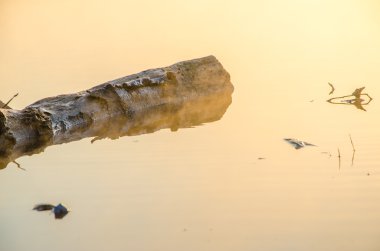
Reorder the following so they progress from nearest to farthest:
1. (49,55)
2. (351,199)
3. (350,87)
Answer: (351,199)
(350,87)
(49,55)

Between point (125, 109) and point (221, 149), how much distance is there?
1.39ft

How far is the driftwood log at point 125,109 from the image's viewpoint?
6.36ft

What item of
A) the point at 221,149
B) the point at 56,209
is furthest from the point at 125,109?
the point at 56,209

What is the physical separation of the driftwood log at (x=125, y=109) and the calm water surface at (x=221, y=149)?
7cm

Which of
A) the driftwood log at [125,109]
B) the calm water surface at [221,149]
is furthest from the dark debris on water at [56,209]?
the driftwood log at [125,109]

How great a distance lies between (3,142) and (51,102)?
24 cm

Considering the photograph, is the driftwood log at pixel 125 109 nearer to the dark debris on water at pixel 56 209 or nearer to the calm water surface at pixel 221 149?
the calm water surface at pixel 221 149

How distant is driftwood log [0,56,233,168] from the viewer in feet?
6.36

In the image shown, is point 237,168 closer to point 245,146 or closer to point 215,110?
point 245,146

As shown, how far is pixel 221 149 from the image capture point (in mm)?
1985

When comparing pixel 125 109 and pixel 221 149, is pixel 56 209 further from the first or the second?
pixel 125 109

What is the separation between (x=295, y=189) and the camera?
5.37 ft

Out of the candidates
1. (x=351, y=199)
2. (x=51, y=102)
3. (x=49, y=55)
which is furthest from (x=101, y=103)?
(x=49, y=55)

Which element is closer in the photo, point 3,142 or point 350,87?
point 3,142
